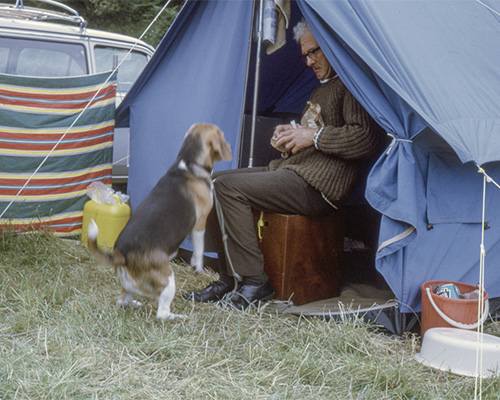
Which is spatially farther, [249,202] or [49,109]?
[49,109]

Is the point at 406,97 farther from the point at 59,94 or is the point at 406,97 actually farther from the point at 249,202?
the point at 59,94

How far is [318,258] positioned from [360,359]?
1084 mm

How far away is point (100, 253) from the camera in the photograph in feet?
9.84

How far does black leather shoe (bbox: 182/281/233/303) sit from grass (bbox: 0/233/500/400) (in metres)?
0.08

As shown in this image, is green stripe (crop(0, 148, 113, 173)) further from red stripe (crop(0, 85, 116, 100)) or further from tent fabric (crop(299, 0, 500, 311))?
tent fabric (crop(299, 0, 500, 311))

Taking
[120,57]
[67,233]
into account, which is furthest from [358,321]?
[120,57]

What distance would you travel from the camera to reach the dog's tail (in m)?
2.96

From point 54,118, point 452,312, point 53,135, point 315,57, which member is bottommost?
point 452,312

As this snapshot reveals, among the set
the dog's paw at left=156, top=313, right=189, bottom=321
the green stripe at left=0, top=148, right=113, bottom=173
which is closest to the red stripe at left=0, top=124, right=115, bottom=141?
the green stripe at left=0, top=148, right=113, bottom=173

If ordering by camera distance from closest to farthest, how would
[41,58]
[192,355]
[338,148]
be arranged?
[192,355]
[338,148]
[41,58]

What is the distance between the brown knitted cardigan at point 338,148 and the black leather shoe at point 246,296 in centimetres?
73

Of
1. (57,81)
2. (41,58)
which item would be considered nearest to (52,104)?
(57,81)

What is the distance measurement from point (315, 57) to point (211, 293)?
169 centimetres

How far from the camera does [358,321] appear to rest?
3260 mm
